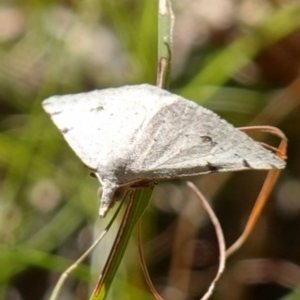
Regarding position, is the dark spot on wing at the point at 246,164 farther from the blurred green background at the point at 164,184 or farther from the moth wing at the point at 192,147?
the blurred green background at the point at 164,184

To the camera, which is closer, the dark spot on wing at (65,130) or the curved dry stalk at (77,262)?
the curved dry stalk at (77,262)

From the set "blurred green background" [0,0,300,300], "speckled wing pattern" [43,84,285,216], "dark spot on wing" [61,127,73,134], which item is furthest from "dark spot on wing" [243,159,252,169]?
"blurred green background" [0,0,300,300]

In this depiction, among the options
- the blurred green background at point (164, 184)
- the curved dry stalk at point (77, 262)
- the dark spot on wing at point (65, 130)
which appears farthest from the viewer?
the blurred green background at point (164, 184)

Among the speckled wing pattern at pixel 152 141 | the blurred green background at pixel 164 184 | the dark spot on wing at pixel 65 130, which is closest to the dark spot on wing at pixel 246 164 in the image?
the speckled wing pattern at pixel 152 141

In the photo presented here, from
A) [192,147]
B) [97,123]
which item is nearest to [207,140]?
[192,147]

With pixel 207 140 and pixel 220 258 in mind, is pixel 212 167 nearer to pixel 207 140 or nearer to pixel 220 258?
pixel 207 140

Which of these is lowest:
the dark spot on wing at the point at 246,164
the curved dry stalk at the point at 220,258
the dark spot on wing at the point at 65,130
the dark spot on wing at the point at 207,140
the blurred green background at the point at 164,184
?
the blurred green background at the point at 164,184

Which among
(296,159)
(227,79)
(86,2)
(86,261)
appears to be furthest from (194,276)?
(86,2)
